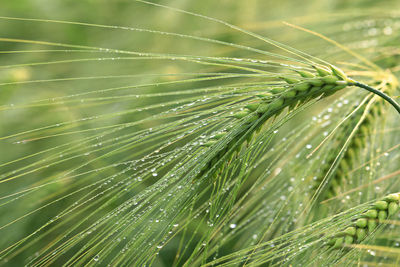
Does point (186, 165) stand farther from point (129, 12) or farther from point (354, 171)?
point (129, 12)

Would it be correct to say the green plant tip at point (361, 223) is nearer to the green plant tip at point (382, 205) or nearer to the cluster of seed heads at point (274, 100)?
the green plant tip at point (382, 205)

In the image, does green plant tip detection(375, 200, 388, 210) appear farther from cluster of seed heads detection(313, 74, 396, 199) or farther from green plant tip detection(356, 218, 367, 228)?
cluster of seed heads detection(313, 74, 396, 199)

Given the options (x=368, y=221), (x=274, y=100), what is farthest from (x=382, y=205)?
(x=274, y=100)

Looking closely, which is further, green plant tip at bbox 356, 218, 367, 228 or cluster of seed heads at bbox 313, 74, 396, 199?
cluster of seed heads at bbox 313, 74, 396, 199

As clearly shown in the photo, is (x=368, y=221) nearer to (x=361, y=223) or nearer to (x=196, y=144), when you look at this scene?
(x=361, y=223)

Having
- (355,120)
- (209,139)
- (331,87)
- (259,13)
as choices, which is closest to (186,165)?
(209,139)

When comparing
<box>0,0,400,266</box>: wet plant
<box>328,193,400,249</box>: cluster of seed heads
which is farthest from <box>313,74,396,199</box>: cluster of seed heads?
<box>328,193,400,249</box>: cluster of seed heads
